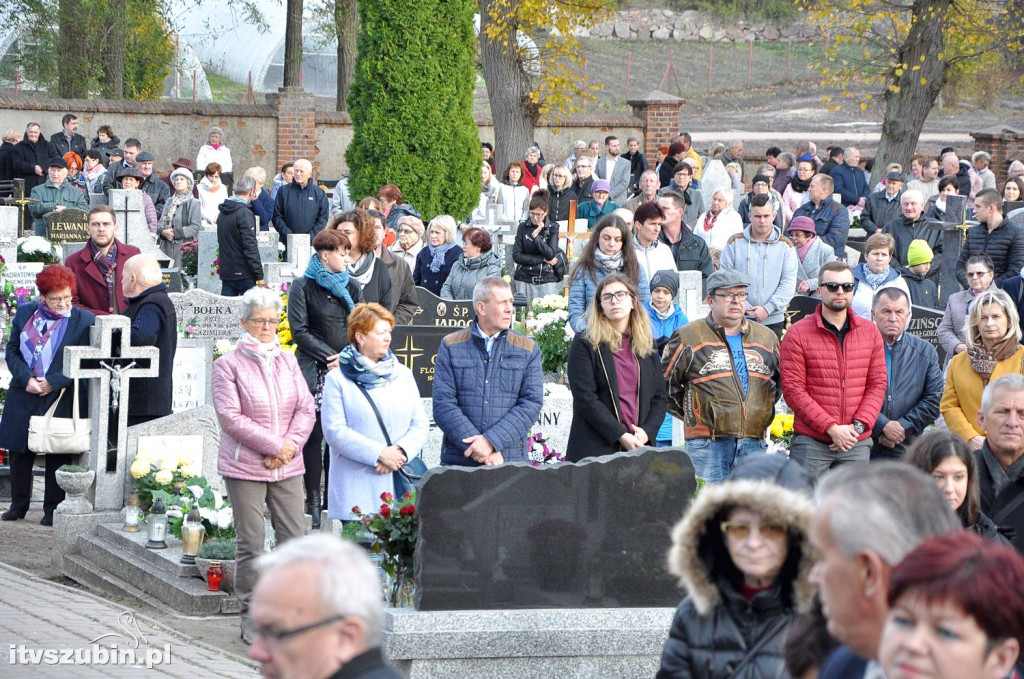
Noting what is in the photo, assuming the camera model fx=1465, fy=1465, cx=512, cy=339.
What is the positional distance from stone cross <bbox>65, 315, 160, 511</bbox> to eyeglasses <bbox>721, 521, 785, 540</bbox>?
6.24 metres

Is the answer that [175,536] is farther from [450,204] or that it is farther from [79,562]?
[450,204]

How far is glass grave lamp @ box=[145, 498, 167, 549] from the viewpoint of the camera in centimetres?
888

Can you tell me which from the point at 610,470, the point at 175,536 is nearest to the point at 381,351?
the point at 610,470

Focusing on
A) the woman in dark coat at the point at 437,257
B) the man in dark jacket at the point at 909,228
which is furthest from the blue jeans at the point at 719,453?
the man in dark jacket at the point at 909,228

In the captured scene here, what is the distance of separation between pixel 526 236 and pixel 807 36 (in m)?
41.8

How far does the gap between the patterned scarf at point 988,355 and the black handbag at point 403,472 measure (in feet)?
9.87

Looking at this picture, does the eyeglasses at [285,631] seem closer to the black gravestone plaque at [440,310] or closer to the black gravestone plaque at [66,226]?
the black gravestone plaque at [440,310]

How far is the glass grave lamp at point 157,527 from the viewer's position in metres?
8.88

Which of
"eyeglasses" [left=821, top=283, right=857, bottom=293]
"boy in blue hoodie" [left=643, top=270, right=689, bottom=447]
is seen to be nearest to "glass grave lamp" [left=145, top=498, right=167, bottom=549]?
"boy in blue hoodie" [left=643, top=270, right=689, bottom=447]

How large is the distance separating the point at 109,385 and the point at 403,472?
277 centimetres

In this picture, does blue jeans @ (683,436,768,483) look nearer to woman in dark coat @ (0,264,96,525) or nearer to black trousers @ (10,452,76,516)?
woman in dark coat @ (0,264,96,525)

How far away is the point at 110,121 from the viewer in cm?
2706

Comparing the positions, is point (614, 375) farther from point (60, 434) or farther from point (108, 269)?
point (108, 269)

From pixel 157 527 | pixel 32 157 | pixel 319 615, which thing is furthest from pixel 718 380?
pixel 32 157
